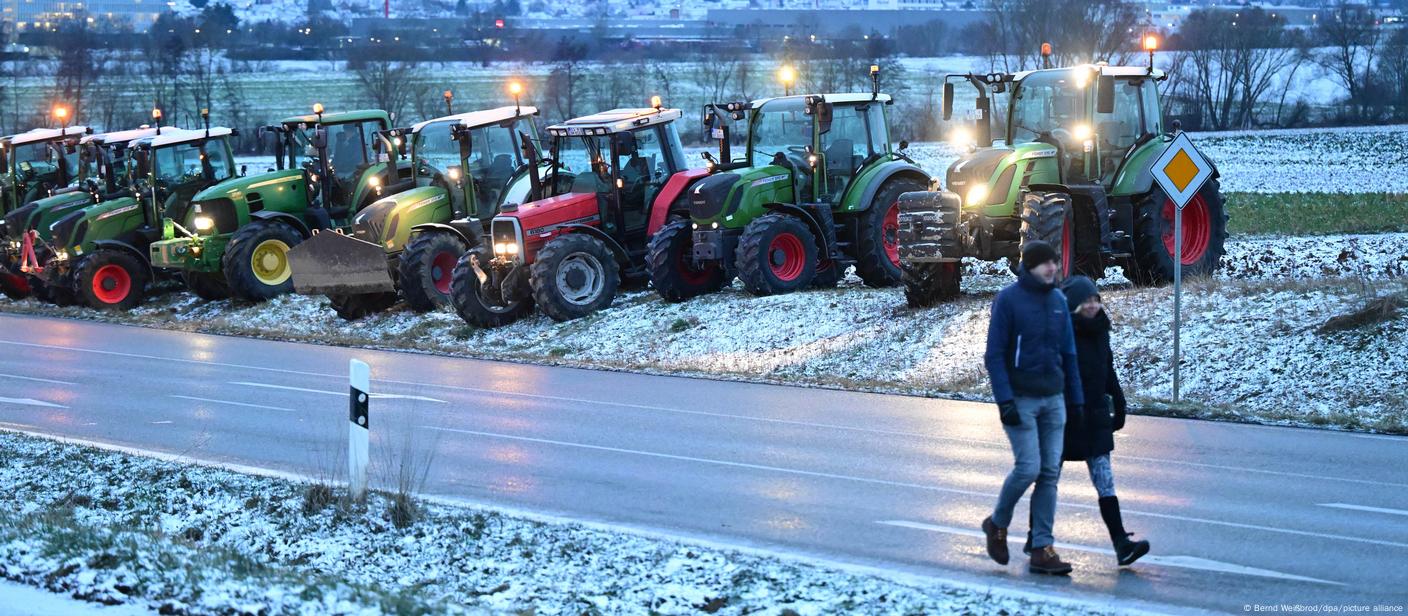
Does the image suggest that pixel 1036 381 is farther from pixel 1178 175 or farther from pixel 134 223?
pixel 134 223

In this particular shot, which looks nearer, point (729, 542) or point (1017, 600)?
point (1017, 600)

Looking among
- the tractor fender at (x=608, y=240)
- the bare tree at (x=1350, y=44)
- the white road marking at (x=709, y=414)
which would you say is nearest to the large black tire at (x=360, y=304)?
the white road marking at (x=709, y=414)

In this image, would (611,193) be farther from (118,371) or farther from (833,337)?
(118,371)

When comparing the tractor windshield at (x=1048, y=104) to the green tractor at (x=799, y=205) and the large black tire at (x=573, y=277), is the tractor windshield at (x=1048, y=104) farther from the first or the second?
the large black tire at (x=573, y=277)

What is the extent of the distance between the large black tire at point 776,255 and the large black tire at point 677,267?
79 centimetres

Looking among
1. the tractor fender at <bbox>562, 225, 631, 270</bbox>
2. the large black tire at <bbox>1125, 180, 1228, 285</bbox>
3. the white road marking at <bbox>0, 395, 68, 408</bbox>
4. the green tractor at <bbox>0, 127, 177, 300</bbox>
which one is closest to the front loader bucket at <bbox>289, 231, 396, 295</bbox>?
the tractor fender at <bbox>562, 225, 631, 270</bbox>

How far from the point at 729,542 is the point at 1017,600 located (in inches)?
87.3

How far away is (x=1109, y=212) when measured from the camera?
2112 cm

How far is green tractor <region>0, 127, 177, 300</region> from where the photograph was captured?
3341 centimetres

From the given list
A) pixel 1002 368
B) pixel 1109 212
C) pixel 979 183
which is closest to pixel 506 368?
pixel 979 183

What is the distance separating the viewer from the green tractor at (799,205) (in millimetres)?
23469

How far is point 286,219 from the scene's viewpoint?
30.1 metres

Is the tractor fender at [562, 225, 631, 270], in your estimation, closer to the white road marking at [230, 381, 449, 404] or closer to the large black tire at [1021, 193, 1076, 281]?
the white road marking at [230, 381, 449, 404]

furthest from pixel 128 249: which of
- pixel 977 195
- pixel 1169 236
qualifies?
pixel 1169 236
